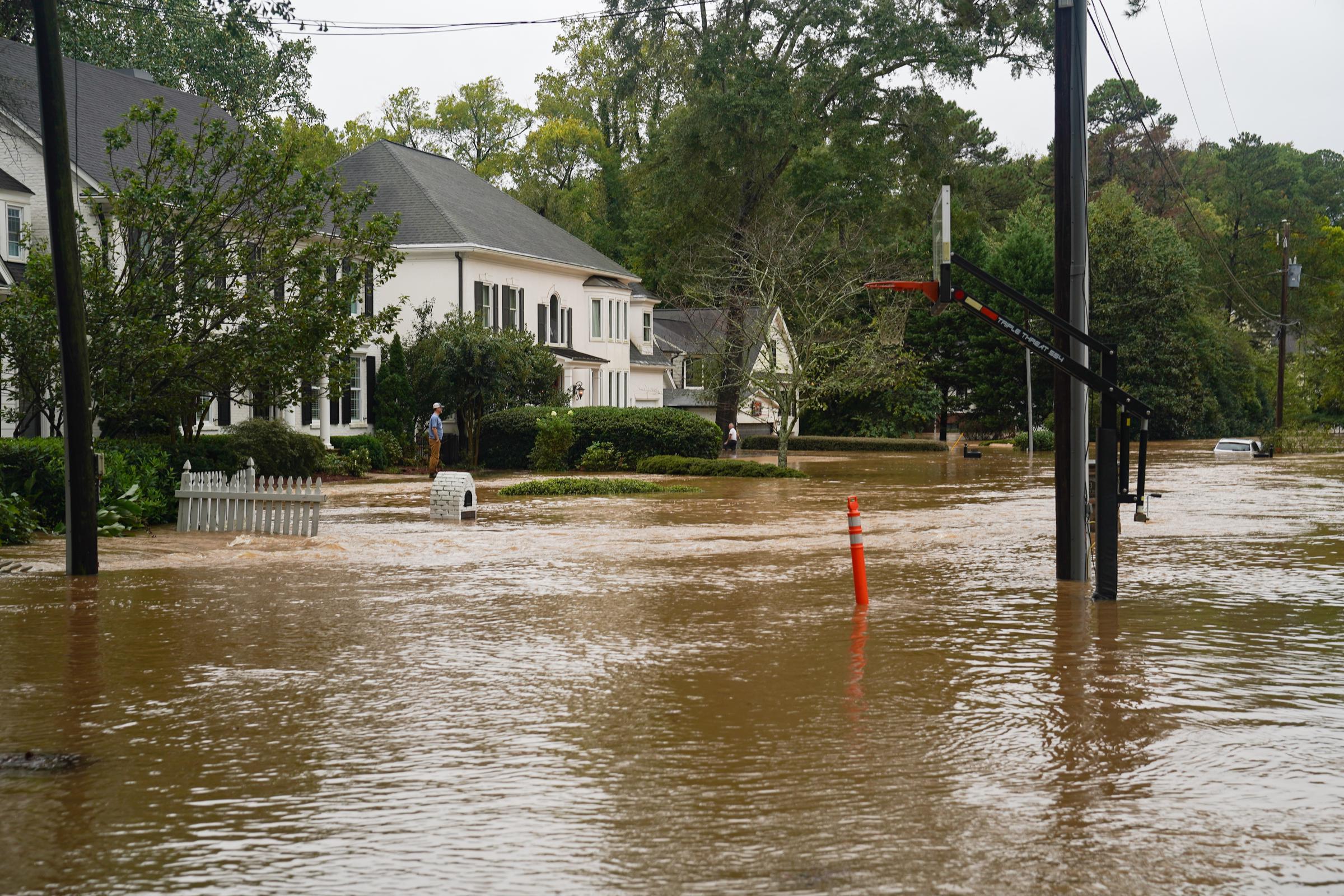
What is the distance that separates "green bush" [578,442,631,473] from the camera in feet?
123

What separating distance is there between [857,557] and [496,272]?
1343 inches

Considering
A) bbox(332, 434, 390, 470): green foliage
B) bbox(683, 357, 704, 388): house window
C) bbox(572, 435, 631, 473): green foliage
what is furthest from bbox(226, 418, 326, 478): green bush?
bbox(683, 357, 704, 388): house window

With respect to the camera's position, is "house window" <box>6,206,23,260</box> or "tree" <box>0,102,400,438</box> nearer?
"tree" <box>0,102,400,438</box>

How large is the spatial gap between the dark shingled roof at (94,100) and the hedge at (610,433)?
37.6 feet

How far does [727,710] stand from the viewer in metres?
8.69

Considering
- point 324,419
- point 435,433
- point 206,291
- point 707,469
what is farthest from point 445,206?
point 206,291

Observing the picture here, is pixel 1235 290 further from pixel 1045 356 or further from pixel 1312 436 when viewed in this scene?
pixel 1045 356

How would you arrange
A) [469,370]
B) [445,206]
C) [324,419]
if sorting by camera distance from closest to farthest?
[324,419] < [469,370] < [445,206]

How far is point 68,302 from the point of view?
47.4 feet

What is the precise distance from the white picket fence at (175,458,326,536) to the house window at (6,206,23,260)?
1185 cm

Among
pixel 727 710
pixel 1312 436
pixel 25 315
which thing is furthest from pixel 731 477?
pixel 1312 436

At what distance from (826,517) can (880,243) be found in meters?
35.0

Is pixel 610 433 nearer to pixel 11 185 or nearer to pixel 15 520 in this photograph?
pixel 11 185

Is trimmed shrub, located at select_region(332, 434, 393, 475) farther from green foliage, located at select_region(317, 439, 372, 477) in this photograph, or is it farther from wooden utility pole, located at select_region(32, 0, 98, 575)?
wooden utility pole, located at select_region(32, 0, 98, 575)
